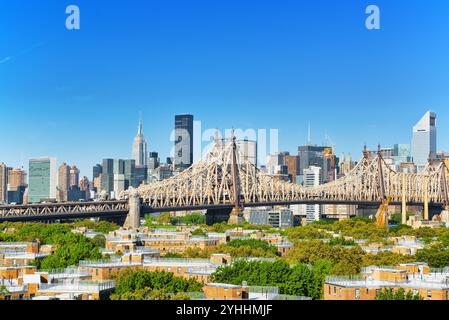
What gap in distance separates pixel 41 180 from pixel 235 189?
59812 mm

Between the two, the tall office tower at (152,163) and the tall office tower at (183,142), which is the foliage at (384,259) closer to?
the tall office tower at (183,142)

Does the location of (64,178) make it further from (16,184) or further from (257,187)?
(257,187)

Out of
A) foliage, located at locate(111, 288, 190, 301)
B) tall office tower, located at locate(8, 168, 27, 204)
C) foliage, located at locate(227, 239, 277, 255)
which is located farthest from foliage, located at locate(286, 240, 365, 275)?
tall office tower, located at locate(8, 168, 27, 204)

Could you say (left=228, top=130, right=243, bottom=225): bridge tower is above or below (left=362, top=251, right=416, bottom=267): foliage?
above

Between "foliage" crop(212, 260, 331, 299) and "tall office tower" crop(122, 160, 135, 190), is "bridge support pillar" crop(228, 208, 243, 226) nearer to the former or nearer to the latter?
"foliage" crop(212, 260, 331, 299)

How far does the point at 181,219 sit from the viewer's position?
385 ft

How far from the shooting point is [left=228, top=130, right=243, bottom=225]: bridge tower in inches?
3831

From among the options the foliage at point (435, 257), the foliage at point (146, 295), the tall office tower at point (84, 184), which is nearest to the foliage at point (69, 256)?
the foliage at point (146, 295)

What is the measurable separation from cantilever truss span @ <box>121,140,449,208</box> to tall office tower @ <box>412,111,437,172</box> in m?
10.5

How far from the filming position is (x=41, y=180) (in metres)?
155

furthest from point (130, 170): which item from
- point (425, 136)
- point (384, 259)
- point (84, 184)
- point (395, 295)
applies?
point (395, 295)
